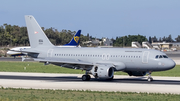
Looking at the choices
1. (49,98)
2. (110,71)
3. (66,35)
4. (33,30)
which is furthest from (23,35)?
(49,98)

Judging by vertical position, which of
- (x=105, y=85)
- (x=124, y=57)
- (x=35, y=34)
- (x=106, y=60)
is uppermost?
(x=35, y=34)

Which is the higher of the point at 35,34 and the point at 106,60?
the point at 35,34

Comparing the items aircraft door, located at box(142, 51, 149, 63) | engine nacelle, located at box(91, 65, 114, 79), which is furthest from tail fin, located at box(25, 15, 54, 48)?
aircraft door, located at box(142, 51, 149, 63)

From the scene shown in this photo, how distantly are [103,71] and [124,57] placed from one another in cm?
339

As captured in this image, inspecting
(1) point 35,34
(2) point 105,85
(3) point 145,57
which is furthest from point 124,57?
(1) point 35,34

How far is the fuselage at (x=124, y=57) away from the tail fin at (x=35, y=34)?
2711 mm

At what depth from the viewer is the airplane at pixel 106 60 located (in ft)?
111

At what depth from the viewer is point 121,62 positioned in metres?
35.1

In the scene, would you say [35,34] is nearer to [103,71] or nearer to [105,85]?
[103,71]

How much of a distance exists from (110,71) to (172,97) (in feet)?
43.9

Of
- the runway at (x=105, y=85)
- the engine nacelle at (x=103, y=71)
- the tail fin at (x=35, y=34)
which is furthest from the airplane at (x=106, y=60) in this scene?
the runway at (x=105, y=85)

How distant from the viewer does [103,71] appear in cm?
3334

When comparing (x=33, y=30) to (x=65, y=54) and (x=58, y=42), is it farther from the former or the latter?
(x=58, y=42)

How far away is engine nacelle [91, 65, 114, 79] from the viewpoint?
33244 millimetres
